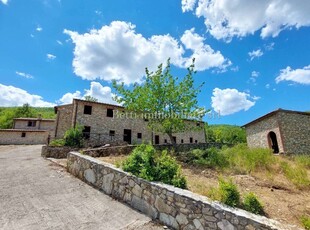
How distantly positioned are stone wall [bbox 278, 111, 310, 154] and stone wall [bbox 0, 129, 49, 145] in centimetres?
3088

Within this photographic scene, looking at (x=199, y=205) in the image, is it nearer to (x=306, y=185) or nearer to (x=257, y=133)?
(x=306, y=185)

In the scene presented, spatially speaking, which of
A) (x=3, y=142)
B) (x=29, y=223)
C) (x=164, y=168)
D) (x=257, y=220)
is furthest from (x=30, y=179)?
(x=3, y=142)

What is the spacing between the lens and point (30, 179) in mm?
8133

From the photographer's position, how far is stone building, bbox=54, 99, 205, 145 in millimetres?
21672

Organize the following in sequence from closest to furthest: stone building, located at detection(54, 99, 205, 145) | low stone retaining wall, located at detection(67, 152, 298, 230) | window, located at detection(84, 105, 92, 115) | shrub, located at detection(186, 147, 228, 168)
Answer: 1. low stone retaining wall, located at detection(67, 152, 298, 230)
2. shrub, located at detection(186, 147, 228, 168)
3. stone building, located at detection(54, 99, 205, 145)
4. window, located at detection(84, 105, 92, 115)

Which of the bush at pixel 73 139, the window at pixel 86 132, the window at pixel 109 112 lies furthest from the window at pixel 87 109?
the bush at pixel 73 139

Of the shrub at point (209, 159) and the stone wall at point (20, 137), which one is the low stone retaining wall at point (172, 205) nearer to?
the shrub at point (209, 159)

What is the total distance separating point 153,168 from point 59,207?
2.84 m

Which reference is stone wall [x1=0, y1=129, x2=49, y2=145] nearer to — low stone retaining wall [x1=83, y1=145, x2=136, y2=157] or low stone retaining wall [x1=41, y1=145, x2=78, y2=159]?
low stone retaining wall [x1=41, y1=145, x2=78, y2=159]

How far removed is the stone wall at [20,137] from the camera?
28672mm

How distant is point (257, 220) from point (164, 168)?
289 cm

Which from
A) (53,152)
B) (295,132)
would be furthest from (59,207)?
(295,132)

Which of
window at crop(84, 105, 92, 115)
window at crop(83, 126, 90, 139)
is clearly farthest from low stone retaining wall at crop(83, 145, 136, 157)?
window at crop(84, 105, 92, 115)

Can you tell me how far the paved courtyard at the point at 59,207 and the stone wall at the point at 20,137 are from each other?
24758 millimetres
